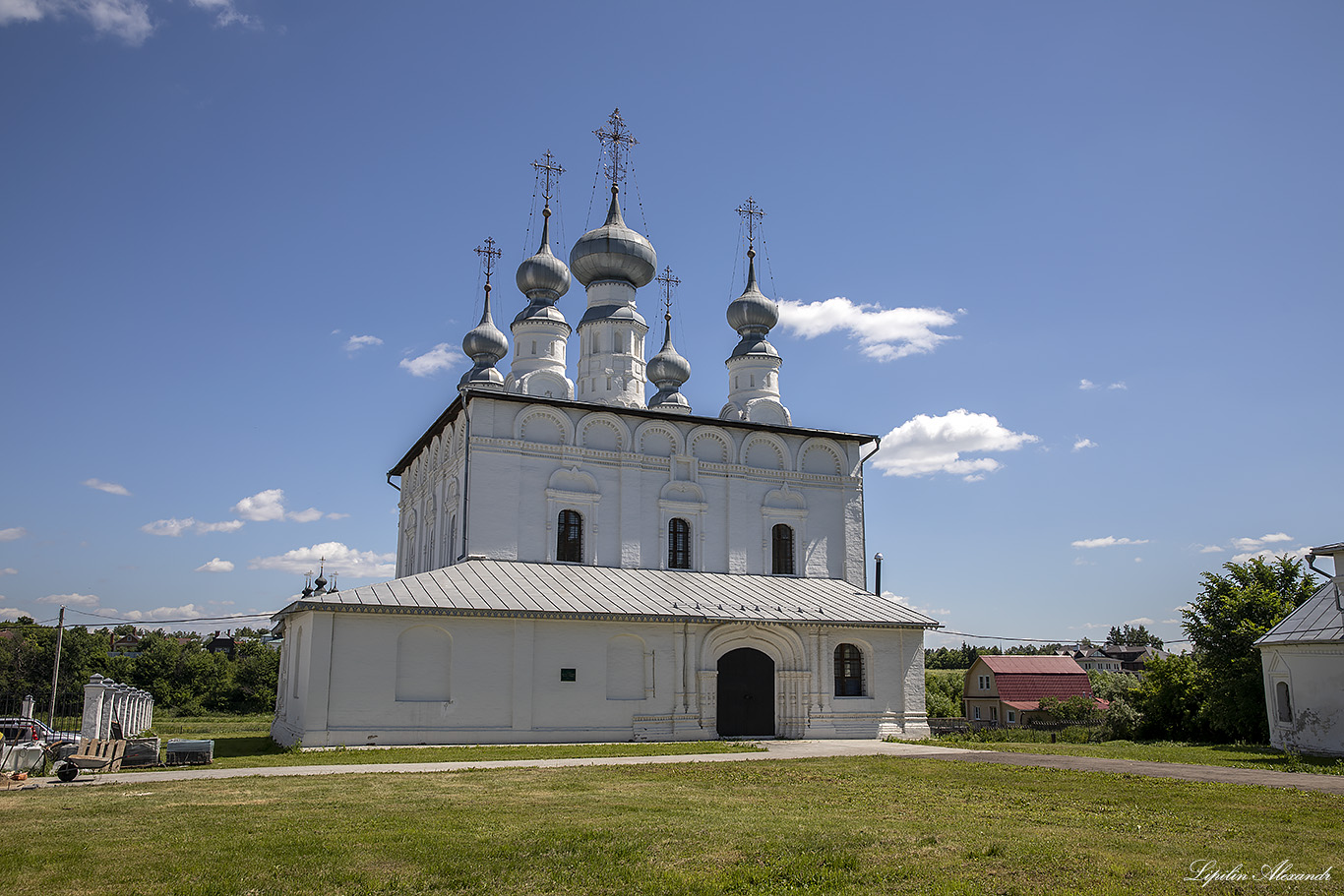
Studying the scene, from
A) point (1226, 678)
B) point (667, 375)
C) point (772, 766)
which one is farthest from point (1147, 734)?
point (667, 375)

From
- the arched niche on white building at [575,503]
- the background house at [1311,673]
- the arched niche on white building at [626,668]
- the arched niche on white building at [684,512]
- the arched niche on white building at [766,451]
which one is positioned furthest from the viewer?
the arched niche on white building at [766,451]

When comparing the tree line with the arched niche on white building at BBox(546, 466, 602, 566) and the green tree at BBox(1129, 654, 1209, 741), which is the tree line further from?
the green tree at BBox(1129, 654, 1209, 741)

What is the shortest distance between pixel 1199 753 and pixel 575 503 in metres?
13.4

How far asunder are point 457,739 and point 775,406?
15497mm

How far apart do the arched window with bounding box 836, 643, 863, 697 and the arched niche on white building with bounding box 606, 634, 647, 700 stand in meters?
4.93

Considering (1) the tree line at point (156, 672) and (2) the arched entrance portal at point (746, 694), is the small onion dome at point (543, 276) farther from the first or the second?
(1) the tree line at point (156, 672)

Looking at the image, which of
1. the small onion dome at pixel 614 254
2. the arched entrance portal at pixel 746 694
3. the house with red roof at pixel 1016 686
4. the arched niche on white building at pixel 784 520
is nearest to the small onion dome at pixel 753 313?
the small onion dome at pixel 614 254

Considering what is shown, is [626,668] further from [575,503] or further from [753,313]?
[753,313]

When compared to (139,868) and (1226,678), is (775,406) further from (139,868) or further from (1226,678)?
(139,868)

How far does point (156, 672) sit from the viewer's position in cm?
5369

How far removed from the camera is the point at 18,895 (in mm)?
5840

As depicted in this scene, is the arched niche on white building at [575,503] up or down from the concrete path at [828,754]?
up

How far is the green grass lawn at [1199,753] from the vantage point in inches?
533

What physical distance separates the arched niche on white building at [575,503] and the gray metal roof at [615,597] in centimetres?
44
